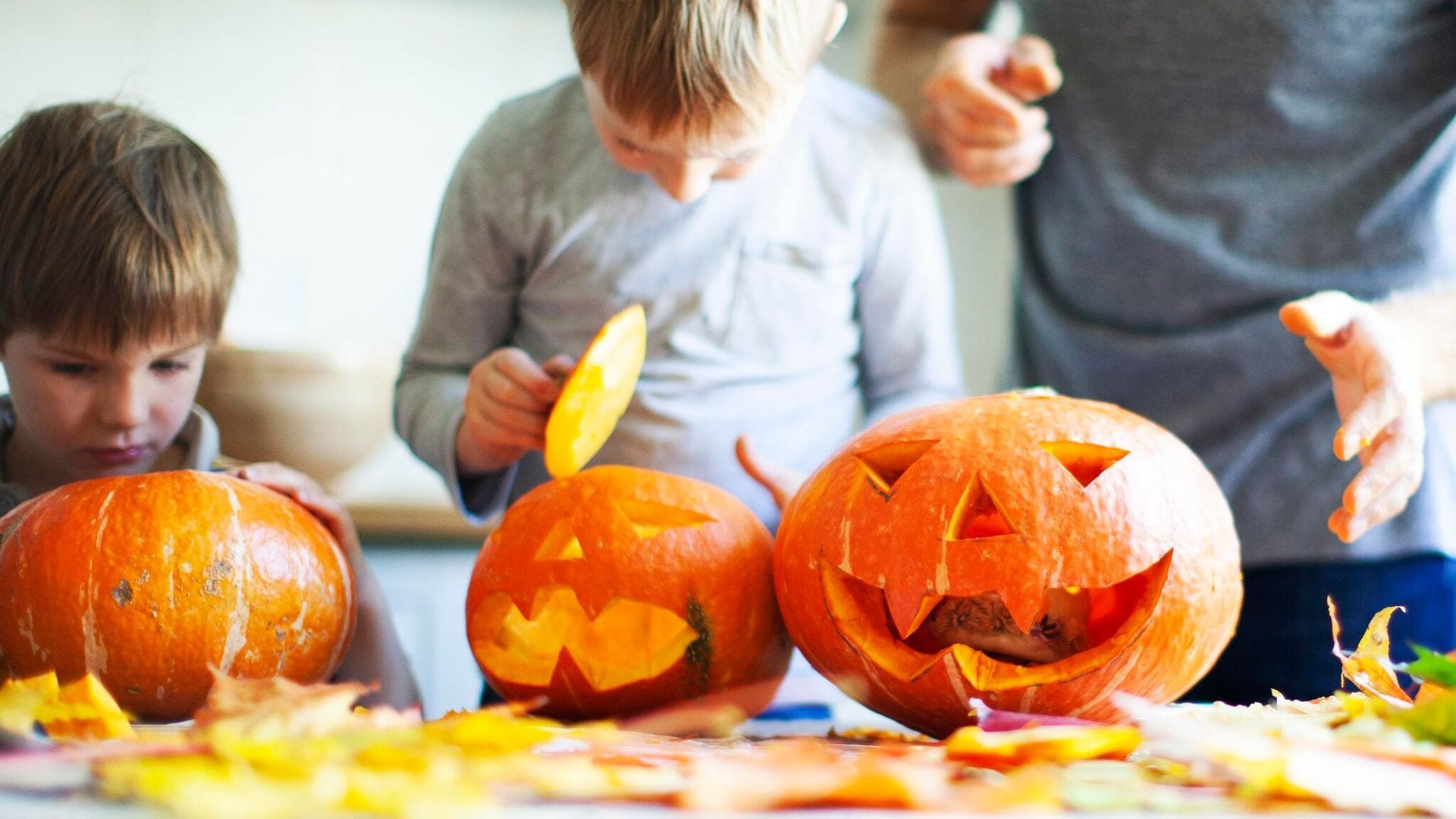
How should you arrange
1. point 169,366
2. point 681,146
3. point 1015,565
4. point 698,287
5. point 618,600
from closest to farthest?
1. point 1015,565
2. point 618,600
3. point 681,146
4. point 169,366
5. point 698,287

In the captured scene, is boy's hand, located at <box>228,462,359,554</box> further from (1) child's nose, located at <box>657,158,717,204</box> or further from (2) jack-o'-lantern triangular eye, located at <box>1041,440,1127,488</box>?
(2) jack-o'-lantern triangular eye, located at <box>1041,440,1127,488</box>

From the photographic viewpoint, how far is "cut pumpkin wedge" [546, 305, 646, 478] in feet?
2.35

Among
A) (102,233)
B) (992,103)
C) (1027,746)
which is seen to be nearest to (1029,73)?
(992,103)

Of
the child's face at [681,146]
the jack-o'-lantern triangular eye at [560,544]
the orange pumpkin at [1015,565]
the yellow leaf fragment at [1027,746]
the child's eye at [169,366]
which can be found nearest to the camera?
the yellow leaf fragment at [1027,746]

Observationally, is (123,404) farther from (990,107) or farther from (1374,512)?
(1374,512)

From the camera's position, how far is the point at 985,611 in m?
0.65

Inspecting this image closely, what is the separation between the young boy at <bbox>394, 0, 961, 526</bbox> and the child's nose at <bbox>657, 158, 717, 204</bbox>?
0.07 m

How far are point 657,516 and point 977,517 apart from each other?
0.67ft

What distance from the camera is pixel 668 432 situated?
3.48 ft

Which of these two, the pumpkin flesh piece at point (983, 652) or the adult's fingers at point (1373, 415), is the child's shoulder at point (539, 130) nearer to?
the pumpkin flesh piece at point (983, 652)

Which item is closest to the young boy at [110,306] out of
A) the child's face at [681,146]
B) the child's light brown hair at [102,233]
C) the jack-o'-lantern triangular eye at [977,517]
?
the child's light brown hair at [102,233]

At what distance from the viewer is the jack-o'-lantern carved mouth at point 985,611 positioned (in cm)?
63

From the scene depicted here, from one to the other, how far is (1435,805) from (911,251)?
769mm

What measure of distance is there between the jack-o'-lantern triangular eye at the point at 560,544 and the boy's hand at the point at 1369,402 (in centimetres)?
44
